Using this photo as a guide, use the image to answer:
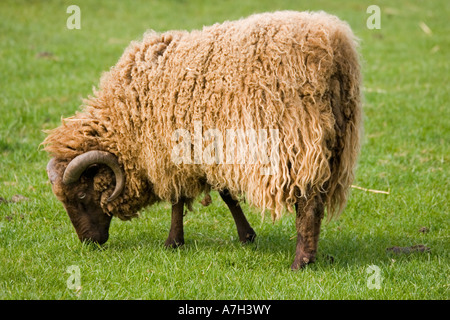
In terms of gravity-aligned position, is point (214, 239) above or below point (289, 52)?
below

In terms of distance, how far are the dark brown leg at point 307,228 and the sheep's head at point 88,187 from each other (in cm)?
176

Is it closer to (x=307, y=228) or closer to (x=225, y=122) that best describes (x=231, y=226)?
(x=307, y=228)

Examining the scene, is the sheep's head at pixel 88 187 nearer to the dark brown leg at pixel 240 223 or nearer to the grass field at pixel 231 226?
the grass field at pixel 231 226

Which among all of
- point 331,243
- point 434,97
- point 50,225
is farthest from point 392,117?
point 50,225

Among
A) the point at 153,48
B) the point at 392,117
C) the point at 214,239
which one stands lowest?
the point at 214,239

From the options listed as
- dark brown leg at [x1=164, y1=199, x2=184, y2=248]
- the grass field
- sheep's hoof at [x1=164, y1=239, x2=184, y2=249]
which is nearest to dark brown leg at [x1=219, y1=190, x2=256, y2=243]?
the grass field

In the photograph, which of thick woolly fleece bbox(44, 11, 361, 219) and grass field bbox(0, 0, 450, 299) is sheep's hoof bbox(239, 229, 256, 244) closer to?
grass field bbox(0, 0, 450, 299)

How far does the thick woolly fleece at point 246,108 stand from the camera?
5.08 meters

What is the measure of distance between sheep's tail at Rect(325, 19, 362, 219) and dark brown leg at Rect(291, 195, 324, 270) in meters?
0.19

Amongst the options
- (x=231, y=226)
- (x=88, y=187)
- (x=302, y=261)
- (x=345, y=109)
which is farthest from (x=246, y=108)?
(x=231, y=226)

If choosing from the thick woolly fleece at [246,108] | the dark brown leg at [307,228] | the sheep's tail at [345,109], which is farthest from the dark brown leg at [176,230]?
the sheep's tail at [345,109]
